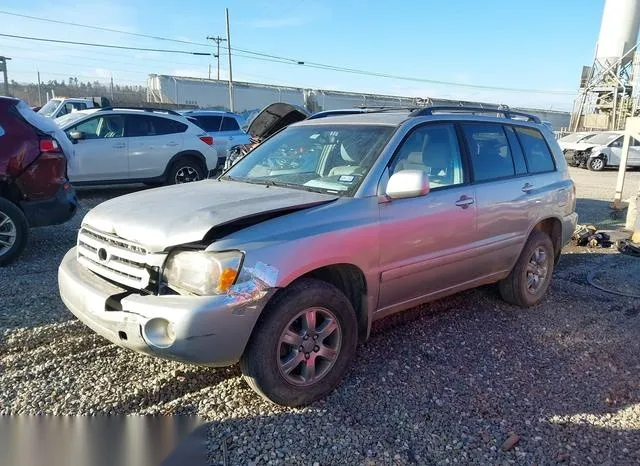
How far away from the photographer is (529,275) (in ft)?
16.2

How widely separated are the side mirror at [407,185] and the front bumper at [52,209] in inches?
164

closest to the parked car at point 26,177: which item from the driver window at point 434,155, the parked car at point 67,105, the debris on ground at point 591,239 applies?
the driver window at point 434,155

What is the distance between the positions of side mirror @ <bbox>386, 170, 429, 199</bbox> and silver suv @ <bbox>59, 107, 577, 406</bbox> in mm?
13

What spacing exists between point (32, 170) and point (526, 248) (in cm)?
515

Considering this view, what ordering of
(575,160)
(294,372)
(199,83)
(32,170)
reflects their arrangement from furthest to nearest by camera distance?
(199,83) → (575,160) → (32,170) → (294,372)

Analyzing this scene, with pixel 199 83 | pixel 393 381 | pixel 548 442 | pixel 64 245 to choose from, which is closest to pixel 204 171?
pixel 64 245

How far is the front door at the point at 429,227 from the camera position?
3.53 metres

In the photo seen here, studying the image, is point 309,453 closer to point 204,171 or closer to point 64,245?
point 64,245

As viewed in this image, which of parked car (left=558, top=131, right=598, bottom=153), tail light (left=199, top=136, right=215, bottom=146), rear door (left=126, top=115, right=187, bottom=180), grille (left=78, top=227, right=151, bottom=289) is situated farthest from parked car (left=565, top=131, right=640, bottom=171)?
grille (left=78, top=227, right=151, bottom=289)

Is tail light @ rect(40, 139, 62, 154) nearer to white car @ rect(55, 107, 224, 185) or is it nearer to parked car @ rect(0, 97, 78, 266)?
parked car @ rect(0, 97, 78, 266)

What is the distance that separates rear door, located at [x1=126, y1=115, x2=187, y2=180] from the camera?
10.4 meters

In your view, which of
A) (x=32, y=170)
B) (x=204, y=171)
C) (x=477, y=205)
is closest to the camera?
(x=477, y=205)

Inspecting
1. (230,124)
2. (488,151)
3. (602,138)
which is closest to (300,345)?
(488,151)

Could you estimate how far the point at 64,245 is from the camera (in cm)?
658
